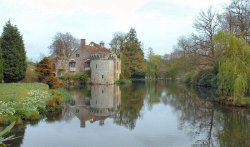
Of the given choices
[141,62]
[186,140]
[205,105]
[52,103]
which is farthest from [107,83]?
[186,140]

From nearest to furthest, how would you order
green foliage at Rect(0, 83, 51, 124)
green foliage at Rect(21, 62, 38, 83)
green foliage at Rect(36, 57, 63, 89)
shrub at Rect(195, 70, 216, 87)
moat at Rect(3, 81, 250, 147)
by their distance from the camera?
1. moat at Rect(3, 81, 250, 147)
2. green foliage at Rect(0, 83, 51, 124)
3. green foliage at Rect(21, 62, 38, 83)
4. green foliage at Rect(36, 57, 63, 89)
5. shrub at Rect(195, 70, 216, 87)

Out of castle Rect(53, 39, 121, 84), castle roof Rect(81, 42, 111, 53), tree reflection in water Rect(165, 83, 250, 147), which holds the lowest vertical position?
tree reflection in water Rect(165, 83, 250, 147)

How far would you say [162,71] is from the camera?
96.1m

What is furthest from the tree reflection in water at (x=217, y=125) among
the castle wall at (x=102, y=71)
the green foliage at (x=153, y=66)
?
the green foliage at (x=153, y=66)

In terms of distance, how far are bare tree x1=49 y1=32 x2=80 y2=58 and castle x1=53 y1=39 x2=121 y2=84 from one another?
12213mm

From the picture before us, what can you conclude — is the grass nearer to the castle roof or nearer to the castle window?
the castle roof

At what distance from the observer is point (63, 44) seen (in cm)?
7375

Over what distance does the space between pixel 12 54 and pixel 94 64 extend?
87.8 ft

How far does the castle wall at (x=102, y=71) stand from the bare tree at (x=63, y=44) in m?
17.5

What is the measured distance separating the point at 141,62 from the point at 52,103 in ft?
166

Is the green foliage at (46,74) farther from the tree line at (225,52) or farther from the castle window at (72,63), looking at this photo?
the castle window at (72,63)

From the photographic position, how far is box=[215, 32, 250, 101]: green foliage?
81.8ft

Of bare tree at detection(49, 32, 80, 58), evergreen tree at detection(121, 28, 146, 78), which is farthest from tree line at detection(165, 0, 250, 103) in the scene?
bare tree at detection(49, 32, 80, 58)

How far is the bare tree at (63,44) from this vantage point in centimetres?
7306
